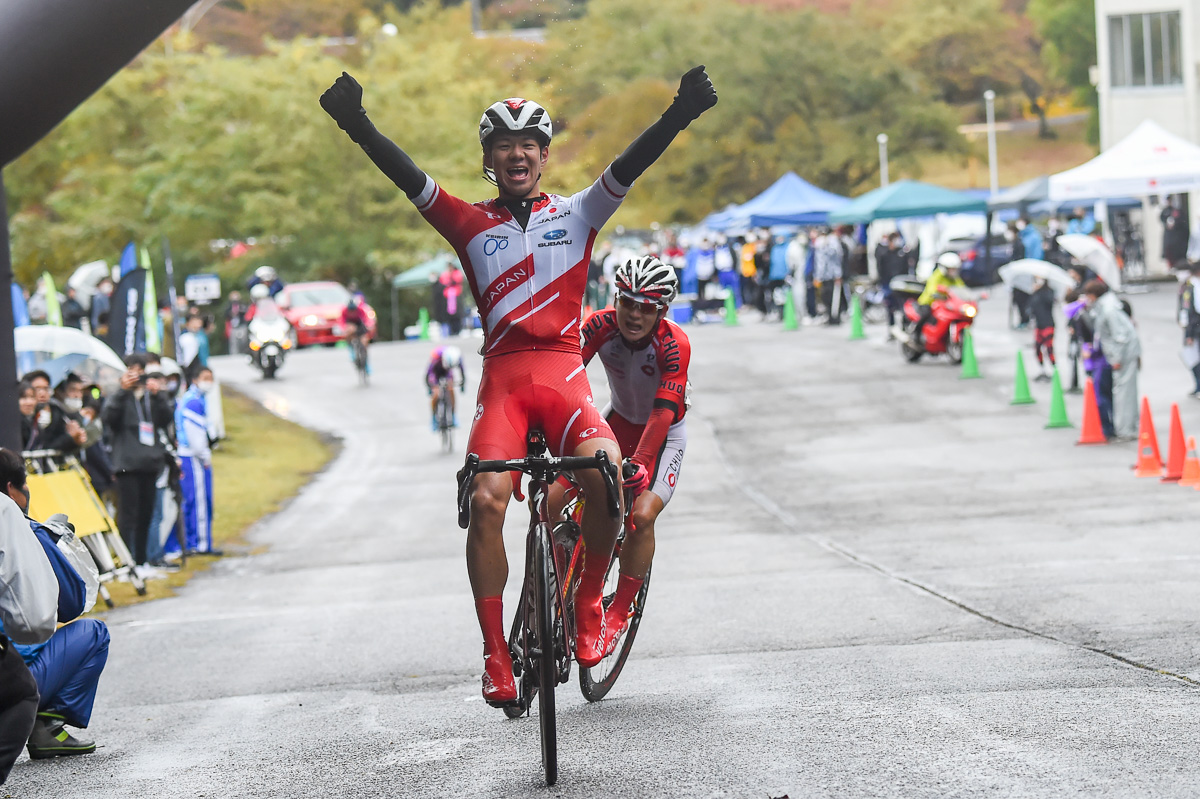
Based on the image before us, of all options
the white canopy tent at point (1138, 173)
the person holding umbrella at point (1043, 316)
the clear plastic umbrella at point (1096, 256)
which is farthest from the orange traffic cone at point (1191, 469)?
the white canopy tent at point (1138, 173)

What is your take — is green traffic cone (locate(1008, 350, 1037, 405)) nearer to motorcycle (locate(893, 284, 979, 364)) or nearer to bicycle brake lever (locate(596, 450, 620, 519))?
motorcycle (locate(893, 284, 979, 364))

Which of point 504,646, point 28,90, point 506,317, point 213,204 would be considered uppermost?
point 213,204

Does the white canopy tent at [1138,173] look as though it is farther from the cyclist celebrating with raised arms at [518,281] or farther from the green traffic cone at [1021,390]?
the cyclist celebrating with raised arms at [518,281]

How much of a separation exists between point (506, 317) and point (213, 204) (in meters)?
51.1

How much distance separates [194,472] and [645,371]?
1038cm

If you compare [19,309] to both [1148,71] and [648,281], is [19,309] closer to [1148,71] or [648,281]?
[648,281]

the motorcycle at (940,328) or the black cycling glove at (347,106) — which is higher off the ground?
the black cycling glove at (347,106)

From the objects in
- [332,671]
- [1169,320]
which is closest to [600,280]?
[1169,320]

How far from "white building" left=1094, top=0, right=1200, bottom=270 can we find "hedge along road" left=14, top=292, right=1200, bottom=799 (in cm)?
2957

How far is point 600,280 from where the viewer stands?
3900 centimetres

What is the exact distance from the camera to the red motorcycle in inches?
1136

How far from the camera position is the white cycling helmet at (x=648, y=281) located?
6871 mm

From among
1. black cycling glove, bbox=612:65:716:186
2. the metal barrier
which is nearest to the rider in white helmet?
black cycling glove, bbox=612:65:716:186

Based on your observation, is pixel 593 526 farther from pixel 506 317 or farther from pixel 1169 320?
pixel 1169 320
